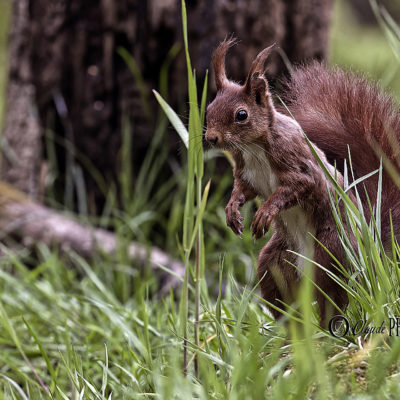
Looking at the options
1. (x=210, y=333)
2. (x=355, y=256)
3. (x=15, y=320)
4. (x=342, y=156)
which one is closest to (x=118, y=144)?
(x=15, y=320)

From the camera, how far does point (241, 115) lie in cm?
129

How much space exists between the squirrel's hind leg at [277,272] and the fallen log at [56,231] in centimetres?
151

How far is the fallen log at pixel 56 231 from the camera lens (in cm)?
298

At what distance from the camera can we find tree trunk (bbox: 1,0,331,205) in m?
3.08

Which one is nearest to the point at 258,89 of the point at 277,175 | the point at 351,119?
the point at 277,175

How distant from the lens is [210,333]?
5.53 ft

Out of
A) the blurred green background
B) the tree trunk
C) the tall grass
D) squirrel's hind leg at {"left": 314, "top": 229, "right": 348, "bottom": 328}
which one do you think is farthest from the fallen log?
squirrel's hind leg at {"left": 314, "top": 229, "right": 348, "bottom": 328}

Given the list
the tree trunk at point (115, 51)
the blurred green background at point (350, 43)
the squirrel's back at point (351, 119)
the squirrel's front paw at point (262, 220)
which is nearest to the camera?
the squirrel's front paw at point (262, 220)

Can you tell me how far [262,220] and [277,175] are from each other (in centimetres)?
13

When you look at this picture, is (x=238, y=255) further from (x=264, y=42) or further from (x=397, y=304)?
(x=397, y=304)

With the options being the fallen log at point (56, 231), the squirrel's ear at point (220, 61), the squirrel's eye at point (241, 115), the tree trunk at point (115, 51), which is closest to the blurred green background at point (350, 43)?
the tree trunk at point (115, 51)

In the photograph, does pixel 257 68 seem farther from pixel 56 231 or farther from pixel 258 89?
pixel 56 231

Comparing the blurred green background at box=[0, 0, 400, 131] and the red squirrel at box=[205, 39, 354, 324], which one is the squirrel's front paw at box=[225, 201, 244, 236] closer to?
the red squirrel at box=[205, 39, 354, 324]

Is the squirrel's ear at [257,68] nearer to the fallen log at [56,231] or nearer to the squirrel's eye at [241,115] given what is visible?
the squirrel's eye at [241,115]
